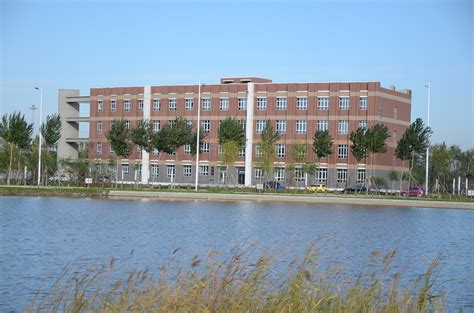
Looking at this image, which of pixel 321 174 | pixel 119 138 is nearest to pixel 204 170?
pixel 321 174

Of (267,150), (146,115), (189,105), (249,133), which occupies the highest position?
(189,105)

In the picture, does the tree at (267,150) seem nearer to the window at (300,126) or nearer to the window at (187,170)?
the window at (300,126)

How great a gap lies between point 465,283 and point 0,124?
218ft

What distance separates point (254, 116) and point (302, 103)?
249 inches

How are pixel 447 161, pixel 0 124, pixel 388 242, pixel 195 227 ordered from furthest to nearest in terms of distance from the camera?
pixel 447 161 → pixel 0 124 → pixel 195 227 → pixel 388 242

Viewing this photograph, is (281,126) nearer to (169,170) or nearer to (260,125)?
(260,125)

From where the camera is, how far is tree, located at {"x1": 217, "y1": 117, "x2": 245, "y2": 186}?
80.1 metres

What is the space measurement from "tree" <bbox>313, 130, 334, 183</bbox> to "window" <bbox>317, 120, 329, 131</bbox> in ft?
23.9

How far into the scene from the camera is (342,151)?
3536 inches

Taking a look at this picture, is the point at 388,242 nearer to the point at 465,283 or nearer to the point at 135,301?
the point at 465,283

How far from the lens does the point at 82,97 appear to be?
10612 cm

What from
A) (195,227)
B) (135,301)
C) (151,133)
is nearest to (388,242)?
(195,227)

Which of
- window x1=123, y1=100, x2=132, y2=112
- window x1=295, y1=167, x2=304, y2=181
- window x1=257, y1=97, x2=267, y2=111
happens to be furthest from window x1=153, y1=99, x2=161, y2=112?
window x1=295, y1=167, x2=304, y2=181

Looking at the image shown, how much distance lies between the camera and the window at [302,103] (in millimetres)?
91812
